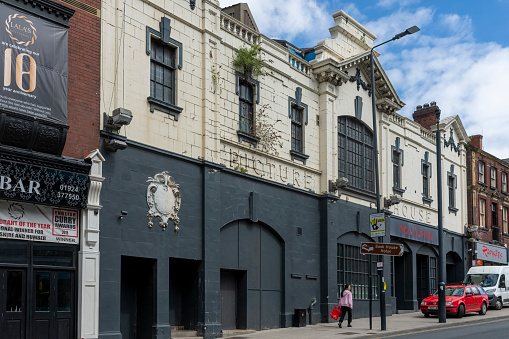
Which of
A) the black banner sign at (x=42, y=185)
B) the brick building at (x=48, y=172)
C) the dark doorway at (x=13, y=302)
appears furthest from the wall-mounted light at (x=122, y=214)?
the dark doorway at (x=13, y=302)

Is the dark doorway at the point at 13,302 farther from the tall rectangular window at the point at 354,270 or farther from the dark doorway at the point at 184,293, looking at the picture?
the tall rectangular window at the point at 354,270

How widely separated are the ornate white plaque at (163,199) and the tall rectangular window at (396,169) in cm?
1650

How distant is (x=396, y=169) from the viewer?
3294 centimetres

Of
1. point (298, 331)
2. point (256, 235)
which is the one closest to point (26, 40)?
point (256, 235)

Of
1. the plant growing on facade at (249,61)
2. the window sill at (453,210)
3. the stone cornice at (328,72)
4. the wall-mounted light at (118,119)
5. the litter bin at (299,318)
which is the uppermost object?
the stone cornice at (328,72)

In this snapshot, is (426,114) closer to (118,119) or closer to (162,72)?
(162,72)

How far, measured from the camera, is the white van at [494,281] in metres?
33.1

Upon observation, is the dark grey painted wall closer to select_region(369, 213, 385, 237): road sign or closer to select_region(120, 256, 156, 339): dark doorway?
select_region(120, 256, 156, 339): dark doorway

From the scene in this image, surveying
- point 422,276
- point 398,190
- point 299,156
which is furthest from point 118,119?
point 422,276

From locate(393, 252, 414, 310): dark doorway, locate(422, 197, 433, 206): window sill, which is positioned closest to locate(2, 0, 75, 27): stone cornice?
locate(393, 252, 414, 310): dark doorway

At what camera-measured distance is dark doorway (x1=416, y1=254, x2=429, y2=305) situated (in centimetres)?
3519

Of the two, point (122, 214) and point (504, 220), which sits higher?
point (504, 220)

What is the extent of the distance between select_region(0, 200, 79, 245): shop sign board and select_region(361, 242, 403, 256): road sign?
10441 mm

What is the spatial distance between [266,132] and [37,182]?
9865 mm
